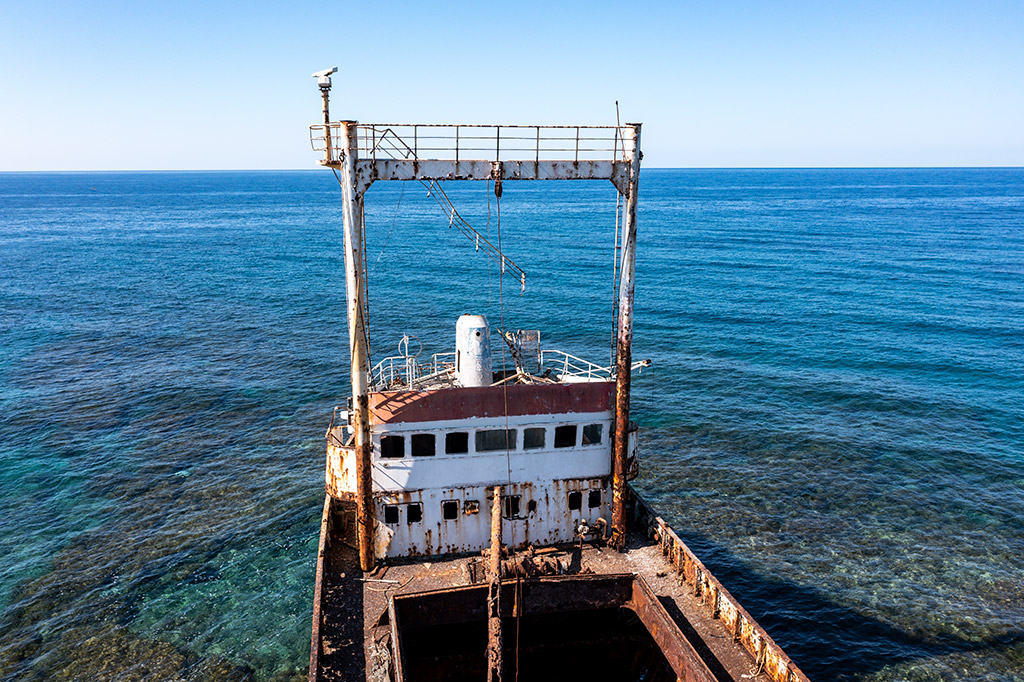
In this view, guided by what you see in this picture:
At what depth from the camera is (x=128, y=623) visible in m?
25.2

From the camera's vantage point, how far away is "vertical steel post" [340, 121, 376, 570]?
1681 cm

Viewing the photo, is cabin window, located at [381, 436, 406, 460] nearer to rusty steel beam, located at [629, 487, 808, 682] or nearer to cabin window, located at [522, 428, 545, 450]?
cabin window, located at [522, 428, 545, 450]

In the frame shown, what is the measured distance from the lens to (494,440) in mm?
19641

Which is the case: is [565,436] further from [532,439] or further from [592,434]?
[532,439]

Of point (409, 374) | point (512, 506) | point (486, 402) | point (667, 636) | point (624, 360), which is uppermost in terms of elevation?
point (624, 360)

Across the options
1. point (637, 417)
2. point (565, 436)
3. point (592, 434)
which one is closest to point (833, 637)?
point (592, 434)

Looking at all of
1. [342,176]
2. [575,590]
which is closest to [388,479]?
[575,590]

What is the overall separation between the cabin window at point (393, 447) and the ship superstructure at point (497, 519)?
4 centimetres

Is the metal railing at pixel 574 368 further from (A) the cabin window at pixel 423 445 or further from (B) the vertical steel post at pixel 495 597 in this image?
(B) the vertical steel post at pixel 495 597

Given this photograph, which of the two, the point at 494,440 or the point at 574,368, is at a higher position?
the point at 574,368

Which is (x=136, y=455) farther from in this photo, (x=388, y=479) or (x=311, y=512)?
(x=388, y=479)

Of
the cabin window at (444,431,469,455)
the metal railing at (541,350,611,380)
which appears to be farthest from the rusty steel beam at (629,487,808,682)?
the cabin window at (444,431,469,455)

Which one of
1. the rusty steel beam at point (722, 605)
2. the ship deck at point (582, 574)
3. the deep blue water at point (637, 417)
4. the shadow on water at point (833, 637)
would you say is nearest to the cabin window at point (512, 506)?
the ship deck at point (582, 574)

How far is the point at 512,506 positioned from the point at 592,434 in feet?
10.3
